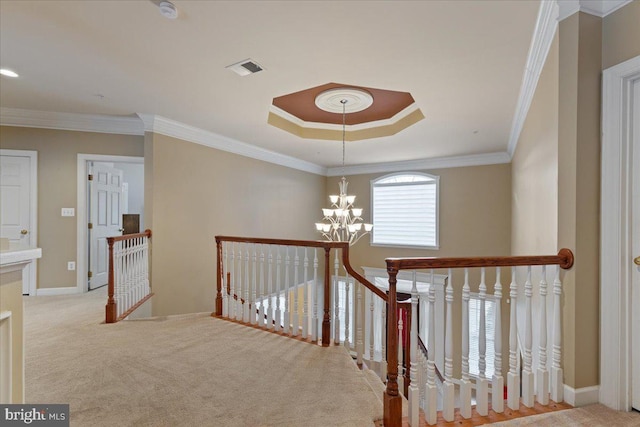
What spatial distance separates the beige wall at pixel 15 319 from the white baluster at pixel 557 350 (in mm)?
2684

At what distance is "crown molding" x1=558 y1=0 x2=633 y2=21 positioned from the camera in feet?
5.60

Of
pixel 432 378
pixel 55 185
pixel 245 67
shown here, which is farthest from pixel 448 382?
pixel 55 185

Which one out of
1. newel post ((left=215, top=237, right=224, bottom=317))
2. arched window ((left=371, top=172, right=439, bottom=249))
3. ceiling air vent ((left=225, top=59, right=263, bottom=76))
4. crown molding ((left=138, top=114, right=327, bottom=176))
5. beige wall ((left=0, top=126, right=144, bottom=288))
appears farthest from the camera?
arched window ((left=371, top=172, right=439, bottom=249))

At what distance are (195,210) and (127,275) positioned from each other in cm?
129

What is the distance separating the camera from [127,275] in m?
3.45

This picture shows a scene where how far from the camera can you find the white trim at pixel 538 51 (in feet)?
6.04

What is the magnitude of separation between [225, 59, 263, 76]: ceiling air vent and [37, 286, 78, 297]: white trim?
13.1 ft

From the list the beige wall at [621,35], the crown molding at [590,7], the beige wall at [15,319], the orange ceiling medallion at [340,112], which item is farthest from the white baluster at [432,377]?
the orange ceiling medallion at [340,112]

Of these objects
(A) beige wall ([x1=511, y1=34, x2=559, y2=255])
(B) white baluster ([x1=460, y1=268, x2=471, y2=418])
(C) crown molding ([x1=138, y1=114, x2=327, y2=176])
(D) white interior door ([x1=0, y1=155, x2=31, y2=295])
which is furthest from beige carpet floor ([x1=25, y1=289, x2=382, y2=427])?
(C) crown molding ([x1=138, y1=114, x2=327, y2=176])

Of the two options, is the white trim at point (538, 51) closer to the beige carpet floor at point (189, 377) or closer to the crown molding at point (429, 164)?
the crown molding at point (429, 164)

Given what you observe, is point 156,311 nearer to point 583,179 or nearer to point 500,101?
point 583,179

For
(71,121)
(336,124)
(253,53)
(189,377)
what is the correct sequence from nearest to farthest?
(189,377)
(253,53)
(71,121)
(336,124)

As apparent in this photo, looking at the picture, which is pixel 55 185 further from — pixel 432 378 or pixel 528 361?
pixel 528 361

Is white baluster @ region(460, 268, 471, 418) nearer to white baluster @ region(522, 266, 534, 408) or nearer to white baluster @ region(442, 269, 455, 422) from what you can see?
white baluster @ region(442, 269, 455, 422)
